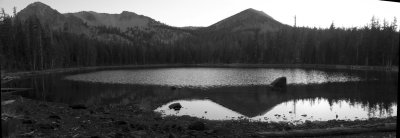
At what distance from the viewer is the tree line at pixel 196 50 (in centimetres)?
10100

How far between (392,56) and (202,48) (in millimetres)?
110305

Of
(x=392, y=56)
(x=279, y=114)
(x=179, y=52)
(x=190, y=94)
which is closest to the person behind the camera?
(x=279, y=114)

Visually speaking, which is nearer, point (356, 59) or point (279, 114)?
point (279, 114)

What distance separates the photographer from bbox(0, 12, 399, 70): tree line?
10100 cm

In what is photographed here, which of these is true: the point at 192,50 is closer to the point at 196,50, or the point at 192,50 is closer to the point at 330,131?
the point at 196,50

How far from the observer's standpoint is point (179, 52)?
18338 cm

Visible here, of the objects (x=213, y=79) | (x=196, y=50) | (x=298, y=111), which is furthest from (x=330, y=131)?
(x=196, y=50)

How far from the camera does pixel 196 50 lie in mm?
189125

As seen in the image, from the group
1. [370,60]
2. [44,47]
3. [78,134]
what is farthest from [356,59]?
[78,134]

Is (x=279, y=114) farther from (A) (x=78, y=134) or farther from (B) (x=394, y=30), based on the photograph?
(B) (x=394, y=30)

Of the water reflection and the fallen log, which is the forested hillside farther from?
the fallen log

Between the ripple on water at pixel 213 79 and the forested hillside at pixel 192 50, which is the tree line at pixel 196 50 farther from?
the ripple on water at pixel 213 79

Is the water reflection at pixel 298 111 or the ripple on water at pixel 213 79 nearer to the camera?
the water reflection at pixel 298 111

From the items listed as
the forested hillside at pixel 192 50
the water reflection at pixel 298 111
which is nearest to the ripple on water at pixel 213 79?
the water reflection at pixel 298 111
